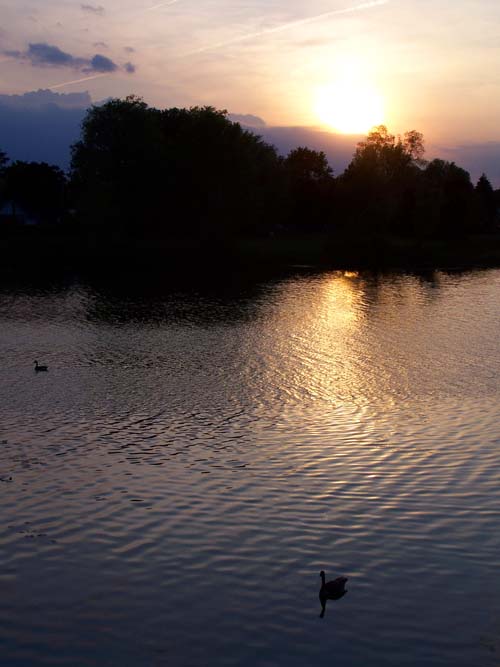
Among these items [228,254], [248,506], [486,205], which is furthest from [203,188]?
[248,506]

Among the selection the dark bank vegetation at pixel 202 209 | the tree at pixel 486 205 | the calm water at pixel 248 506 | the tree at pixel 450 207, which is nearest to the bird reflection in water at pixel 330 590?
the calm water at pixel 248 506

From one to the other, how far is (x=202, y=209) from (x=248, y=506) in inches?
4733

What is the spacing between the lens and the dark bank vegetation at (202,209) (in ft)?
424

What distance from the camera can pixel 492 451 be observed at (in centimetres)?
2703

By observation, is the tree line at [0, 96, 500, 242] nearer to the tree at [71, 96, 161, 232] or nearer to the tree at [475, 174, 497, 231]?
the tree at [71, 96, 161, 232]

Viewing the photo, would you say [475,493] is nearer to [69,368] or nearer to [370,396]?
[370,396]

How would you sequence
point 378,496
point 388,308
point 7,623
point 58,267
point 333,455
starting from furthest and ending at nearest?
point 58,267 → point 388,308 → point 333,455 → point 378,496 → point 7,623

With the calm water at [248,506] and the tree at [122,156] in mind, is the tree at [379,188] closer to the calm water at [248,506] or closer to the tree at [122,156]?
the tree at [122,156]

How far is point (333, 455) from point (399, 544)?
7731 mm

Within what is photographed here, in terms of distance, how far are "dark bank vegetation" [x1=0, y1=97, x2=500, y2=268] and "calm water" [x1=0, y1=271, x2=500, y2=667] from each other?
80282mm

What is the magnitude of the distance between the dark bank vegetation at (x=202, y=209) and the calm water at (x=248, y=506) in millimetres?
80282

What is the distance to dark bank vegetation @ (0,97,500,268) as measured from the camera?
129 meters

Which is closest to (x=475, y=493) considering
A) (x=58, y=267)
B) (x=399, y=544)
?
(x=399, y=544)

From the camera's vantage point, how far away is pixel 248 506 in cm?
2166
